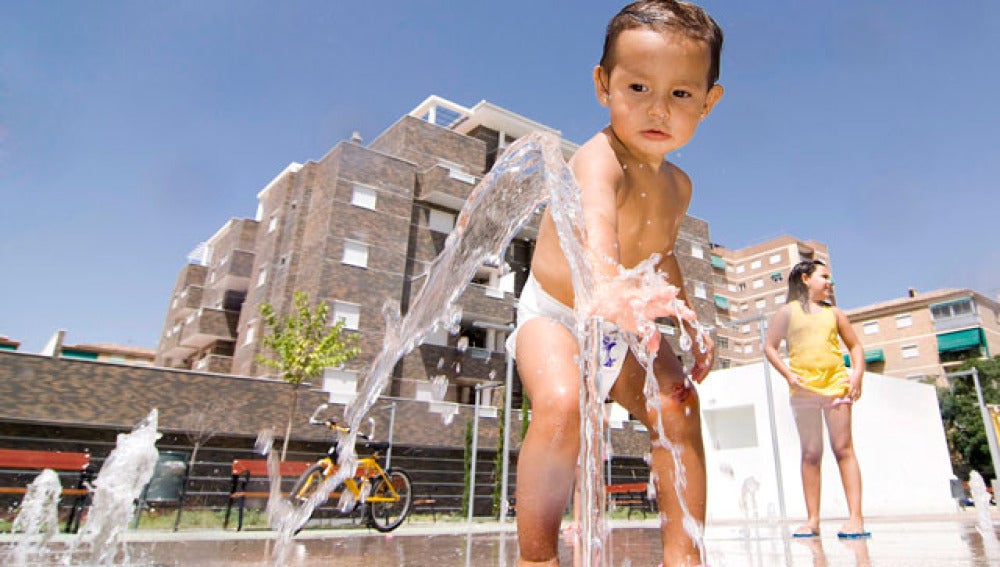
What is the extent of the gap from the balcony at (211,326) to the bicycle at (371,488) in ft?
81.8

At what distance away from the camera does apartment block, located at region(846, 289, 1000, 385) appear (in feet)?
161

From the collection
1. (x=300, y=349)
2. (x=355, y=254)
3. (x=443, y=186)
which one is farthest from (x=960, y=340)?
(x=300, y=349)

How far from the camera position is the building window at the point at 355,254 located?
25578 mm

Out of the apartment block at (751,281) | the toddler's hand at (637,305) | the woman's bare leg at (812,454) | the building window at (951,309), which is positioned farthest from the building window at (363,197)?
the building window at (951,309)

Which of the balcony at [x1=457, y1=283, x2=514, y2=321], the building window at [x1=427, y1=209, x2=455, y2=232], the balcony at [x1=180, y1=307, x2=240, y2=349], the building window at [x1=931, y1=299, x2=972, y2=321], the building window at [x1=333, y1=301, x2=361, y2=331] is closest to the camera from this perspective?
the building window at [x1=333, y1=301, x2=361, y2=331]

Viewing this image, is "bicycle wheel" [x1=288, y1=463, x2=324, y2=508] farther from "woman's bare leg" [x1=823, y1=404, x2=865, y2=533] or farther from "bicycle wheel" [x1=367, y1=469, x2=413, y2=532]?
"woman's bare leg" [x1=823, y1=404, x2=865, y2=533]

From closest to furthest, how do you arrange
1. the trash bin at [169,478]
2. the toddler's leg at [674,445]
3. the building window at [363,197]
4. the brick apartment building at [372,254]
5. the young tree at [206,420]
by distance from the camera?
the toddler's leg at [674,445]
the trash bin at [169,478]
the young tree at [206,420]
the brick apartment building at [372,254]
the building window at [363,197]

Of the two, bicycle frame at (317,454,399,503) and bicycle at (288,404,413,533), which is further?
bicycle frame at (317,454,399,503)

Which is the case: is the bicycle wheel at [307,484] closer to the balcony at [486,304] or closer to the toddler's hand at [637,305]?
the toddler's hand at [637,305]

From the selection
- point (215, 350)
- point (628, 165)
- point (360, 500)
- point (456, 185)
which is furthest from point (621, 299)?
point (215, 350)

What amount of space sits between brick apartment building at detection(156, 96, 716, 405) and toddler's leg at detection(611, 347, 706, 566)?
2023cm

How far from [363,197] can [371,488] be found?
764 inches

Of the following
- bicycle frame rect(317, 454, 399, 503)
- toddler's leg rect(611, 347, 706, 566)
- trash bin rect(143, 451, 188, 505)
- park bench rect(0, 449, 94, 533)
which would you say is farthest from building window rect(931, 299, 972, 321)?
toddler's leg rect(611, 347, 706, 566)

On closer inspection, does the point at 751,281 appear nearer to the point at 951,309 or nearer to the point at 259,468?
the point at 951,309
